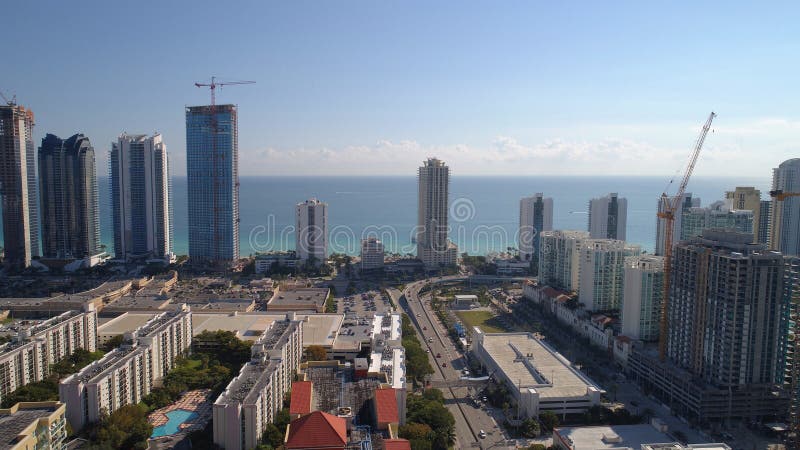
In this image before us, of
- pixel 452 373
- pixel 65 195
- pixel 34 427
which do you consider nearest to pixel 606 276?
pixel 452 373

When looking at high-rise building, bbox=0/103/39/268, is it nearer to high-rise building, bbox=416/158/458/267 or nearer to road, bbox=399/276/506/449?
road, bbox=399/276/506/449

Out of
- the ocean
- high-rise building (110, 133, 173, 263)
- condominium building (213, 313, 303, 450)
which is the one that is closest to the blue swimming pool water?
condominium building (213, 313, 303, 450)

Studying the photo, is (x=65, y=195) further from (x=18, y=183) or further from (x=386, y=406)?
(x=386, y=406)

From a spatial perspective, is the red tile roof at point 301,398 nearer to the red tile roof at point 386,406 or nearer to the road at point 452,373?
the red tile roof at point 386,406

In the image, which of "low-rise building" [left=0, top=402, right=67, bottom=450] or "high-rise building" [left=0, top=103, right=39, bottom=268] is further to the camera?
"high-rise building" [left=0, top=103, right=39, bottom=268]

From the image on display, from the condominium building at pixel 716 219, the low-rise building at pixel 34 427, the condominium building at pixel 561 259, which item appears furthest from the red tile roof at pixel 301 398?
the condominium building at pixel 716 219
